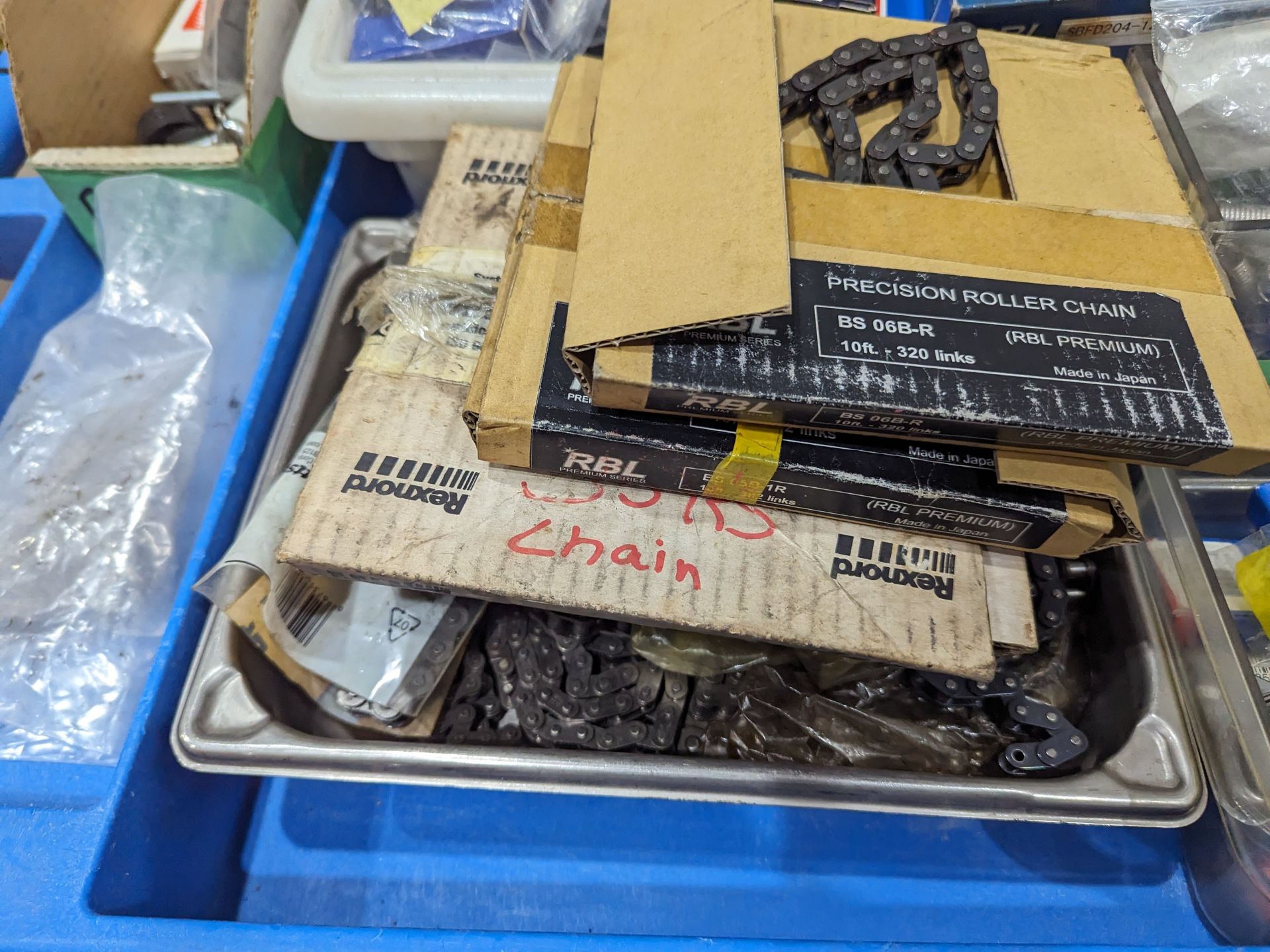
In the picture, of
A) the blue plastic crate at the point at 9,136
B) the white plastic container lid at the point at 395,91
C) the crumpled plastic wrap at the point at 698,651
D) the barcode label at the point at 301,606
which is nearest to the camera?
the barcode label at the point at 301,606

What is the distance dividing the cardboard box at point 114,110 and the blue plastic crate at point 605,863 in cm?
41

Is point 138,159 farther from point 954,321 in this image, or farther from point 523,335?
point 954,321

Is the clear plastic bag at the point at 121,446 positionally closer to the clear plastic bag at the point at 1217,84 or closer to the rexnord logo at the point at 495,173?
the rexnord logo at the point at 495,173

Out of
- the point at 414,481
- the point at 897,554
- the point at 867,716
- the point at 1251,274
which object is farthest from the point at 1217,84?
the point at 414,481

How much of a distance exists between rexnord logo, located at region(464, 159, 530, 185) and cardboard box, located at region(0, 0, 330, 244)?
0.38 meters

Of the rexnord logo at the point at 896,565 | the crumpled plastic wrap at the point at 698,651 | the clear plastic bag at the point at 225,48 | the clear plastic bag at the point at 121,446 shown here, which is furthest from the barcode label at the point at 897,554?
the clear plastic bag at the point at 225,48

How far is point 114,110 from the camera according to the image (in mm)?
1325

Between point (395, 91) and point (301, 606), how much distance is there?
2.68 ft

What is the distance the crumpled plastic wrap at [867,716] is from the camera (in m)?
0.98

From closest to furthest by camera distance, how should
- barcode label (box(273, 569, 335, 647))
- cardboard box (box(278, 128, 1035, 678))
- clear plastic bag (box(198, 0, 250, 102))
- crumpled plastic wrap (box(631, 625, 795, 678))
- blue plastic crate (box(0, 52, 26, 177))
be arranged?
cardboard box (box(278, 128, 1035, 678)), barcode label (box(273, 569, 335, 647)), crumpled plastic wrap (box(631, 625, 795, 678)), clear plastic bag (box(198, 0, 250, 102)), blue plastic crate (box(0, 52, 26, 177))

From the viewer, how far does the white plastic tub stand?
1.12 meters

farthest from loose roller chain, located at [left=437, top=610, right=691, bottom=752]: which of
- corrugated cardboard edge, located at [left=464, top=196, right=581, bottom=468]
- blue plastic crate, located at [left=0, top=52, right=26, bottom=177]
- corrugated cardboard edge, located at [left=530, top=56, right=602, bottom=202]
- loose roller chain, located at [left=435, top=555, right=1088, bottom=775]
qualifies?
blue plastic crate, located at [left=0, top=52, right=26, bottom=177]

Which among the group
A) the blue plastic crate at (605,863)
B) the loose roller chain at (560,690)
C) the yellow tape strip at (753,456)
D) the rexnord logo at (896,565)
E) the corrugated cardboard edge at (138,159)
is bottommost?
the blue plastic crate at (605,863)

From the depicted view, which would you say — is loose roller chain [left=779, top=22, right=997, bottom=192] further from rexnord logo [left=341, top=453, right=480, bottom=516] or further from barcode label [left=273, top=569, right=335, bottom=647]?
barcode label [left=273, top=569, right=335, bottom=647]
